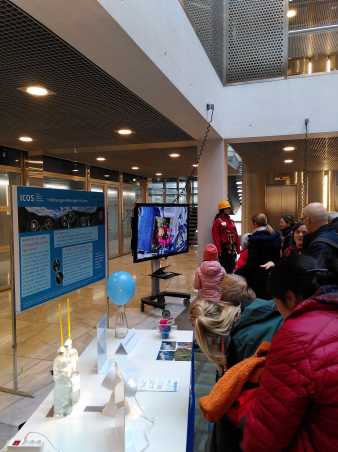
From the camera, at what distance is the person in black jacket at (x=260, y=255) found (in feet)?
12.2

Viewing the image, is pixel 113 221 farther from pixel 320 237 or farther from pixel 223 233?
pixel 320 237

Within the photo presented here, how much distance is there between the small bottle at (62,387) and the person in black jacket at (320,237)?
1.61 metres

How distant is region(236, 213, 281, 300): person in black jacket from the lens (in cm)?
371

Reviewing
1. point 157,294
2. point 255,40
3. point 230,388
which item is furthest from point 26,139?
point 230,388

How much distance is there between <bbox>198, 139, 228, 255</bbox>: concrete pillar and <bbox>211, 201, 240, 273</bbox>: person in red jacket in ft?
0.82

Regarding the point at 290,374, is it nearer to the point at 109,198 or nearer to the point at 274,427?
the point at 274,427

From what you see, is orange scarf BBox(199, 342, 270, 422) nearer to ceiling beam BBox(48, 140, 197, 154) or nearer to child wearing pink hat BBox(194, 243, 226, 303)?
child wearing pink hat BBox(194, 243, 226, 303)

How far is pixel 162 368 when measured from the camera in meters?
1.83

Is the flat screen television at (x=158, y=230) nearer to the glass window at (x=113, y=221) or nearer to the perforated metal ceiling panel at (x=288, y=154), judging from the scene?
the perforated metal ceiling panel at (x=288, y=154)

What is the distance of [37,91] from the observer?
3.09 meters

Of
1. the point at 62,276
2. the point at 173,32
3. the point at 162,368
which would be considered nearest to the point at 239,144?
the point at 173,32

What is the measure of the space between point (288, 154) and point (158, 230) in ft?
12.5

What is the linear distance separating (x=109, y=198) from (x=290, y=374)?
927 centimetres

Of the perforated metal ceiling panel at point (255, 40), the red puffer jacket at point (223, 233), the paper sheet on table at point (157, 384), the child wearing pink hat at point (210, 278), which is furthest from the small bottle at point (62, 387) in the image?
the perforated metal ceiling panel at point (255, 40)
